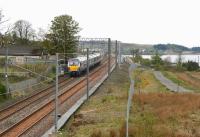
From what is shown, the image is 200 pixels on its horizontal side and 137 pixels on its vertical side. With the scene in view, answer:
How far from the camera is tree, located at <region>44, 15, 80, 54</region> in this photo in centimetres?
6600

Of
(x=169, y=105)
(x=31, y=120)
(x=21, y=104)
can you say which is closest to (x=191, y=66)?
(x=169, y=105)

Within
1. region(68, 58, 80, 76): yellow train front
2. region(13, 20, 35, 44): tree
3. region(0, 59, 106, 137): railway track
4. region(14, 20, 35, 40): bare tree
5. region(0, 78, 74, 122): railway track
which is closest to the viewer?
region(0, 59, 106, 137): railway track

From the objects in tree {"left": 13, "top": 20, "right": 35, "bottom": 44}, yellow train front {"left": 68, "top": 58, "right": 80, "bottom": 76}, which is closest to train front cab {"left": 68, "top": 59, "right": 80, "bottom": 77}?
yellow train front {"left": 68, "top": 58, "right": 80, "bottom": 76}

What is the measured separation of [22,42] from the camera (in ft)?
Answer: 354

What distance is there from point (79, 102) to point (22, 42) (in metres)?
81.1

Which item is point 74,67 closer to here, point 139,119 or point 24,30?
point 139,119

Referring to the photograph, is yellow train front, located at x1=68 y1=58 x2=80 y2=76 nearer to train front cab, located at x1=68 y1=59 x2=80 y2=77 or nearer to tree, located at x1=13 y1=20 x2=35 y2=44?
train front cab, located at x1=68 y1=59 x2=80 y2=77

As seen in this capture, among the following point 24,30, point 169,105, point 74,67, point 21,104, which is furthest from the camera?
point 24,30

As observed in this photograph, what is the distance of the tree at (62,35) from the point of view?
217ft

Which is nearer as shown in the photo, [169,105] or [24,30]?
[169,105]

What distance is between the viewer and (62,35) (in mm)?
68500

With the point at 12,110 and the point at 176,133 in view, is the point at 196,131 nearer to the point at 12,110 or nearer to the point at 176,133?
the point at 176,133

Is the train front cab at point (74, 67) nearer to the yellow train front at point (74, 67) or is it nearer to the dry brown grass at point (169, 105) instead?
the yellow train front at point (74, 67)

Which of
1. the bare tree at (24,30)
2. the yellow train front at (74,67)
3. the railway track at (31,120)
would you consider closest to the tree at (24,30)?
the bare tree at (24,30)
